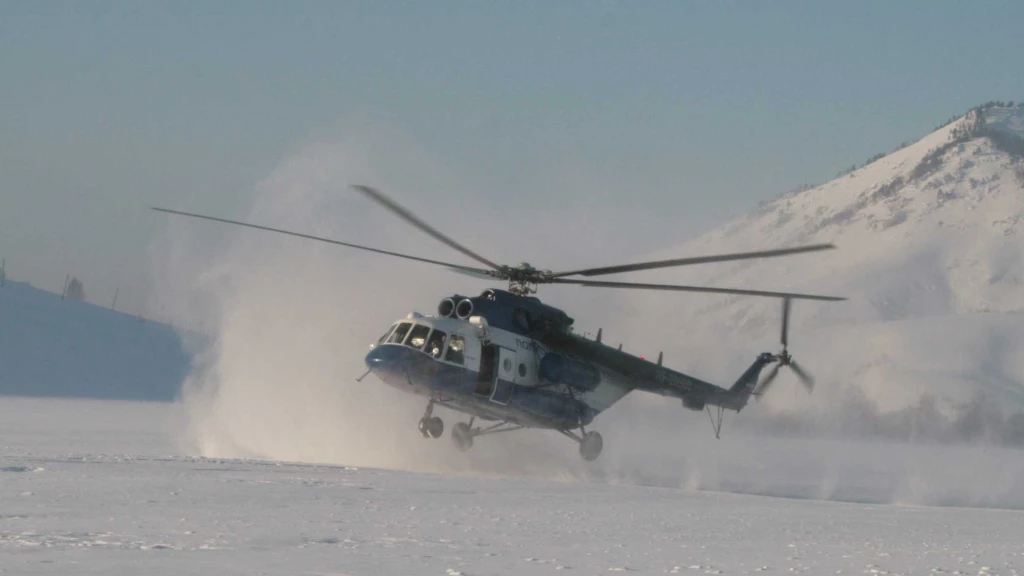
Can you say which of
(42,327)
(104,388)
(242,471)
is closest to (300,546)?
(242,471)

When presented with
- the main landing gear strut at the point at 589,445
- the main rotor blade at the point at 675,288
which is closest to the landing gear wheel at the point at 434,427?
the main landing gear strut at the point at 589,445

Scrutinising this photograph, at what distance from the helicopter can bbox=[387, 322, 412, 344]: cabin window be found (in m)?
0.02

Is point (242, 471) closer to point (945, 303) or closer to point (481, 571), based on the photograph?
point (481, 571)

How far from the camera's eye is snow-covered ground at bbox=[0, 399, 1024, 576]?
40.5 feet

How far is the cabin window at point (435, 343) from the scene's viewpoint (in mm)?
23328

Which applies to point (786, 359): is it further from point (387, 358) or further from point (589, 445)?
point (387, 358)

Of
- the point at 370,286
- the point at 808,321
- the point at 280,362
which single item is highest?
the point at 808,321

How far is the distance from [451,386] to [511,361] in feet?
5.29

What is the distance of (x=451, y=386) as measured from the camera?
77.2ft

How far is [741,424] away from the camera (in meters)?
57.4

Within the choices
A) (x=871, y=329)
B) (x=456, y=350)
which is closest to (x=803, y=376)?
(x=456, y=350)

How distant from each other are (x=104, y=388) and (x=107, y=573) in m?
74.7

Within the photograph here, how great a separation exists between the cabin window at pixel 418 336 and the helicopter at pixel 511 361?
0.02 m

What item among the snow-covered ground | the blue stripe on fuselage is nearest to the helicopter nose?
the blue stripe on fuselage
